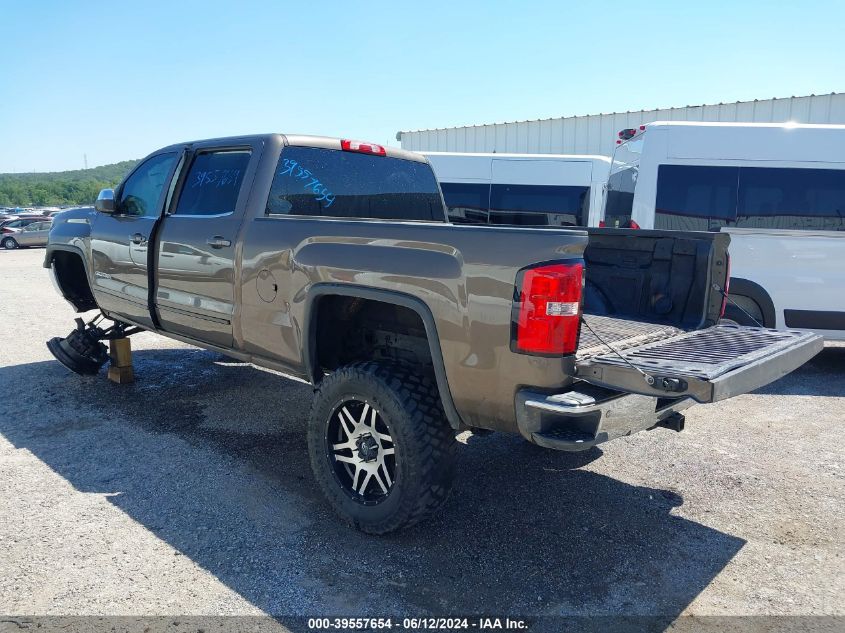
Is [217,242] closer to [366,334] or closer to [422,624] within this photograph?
[366,334]

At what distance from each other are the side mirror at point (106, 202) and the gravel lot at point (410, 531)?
62.8 inches

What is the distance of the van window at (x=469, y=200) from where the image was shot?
10875mm

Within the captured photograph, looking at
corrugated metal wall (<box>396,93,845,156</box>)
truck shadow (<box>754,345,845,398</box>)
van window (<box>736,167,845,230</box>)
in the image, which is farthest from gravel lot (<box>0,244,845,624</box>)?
corrugated metal wall (<box>396,93,845,156</box>)

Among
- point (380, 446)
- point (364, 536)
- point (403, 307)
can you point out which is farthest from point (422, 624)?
point (403, 307)

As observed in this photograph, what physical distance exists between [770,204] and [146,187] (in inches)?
245

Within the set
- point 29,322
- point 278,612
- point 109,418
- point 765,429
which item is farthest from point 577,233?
point 29,322

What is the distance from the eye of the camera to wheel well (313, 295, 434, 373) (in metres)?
3.58

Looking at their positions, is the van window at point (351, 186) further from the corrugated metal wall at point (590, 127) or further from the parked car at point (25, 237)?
the parked car at point (25, 237)

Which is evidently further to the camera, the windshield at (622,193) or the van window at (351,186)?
the windshield at (622,193)

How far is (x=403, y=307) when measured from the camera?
137 inches

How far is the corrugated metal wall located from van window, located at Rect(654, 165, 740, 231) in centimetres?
718

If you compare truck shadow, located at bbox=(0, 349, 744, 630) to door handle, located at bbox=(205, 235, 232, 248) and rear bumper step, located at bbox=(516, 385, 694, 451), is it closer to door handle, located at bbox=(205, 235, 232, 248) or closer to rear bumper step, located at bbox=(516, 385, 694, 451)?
rear bumper step, located at bbox=(516, 385, 694, 451)

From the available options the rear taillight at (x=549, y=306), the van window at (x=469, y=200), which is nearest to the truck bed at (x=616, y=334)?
the rear taillight at (x=549, y=306)

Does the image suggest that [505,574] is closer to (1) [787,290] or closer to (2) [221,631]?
(2) [221,631]
